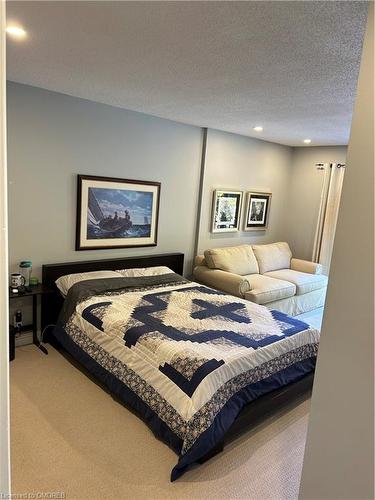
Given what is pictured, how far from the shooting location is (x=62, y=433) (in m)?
2.38

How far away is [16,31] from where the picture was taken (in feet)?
6.52

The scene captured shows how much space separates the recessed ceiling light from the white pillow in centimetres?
235

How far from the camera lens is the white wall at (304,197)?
227 inches

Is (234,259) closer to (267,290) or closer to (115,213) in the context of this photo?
(267,290)

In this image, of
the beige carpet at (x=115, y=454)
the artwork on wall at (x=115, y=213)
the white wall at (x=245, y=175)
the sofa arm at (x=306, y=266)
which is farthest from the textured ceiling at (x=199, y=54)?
the sofa arm at (x=306, y=266)

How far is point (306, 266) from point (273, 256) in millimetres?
550

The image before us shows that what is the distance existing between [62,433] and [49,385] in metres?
0.62

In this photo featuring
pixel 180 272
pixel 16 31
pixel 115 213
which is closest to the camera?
pixel 16 31

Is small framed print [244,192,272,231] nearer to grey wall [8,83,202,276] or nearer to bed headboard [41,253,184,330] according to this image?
grey wall [8,83,202,276]

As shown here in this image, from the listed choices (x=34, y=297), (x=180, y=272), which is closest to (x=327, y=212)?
(x=180, y=272)

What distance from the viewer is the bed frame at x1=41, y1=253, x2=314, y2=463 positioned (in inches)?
93.8

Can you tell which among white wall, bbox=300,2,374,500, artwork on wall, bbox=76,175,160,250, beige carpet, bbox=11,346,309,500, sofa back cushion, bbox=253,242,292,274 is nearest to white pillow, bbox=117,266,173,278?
artwork on wall, bbox=76,175,160,250

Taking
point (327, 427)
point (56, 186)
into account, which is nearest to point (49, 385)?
point (56, 186)

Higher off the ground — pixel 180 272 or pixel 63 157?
pixel 63 157
